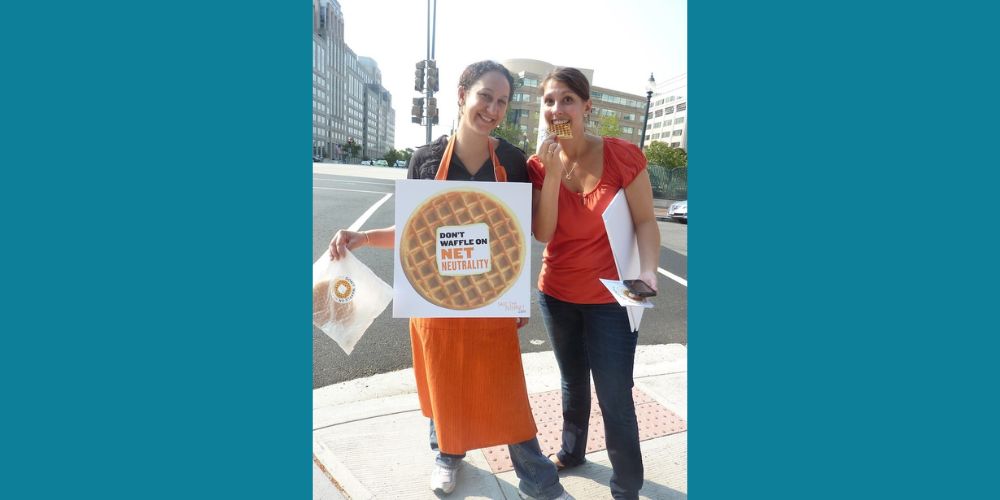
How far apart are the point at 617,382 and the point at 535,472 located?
24.4 inches

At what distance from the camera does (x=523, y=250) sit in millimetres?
2018

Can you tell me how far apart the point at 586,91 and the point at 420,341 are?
4.12ft

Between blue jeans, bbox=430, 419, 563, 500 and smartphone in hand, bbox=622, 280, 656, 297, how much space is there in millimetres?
948

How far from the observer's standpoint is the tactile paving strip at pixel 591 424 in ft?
9.03

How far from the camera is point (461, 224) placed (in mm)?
1994

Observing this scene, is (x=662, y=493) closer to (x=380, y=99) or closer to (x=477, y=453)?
(x=477, y=453)

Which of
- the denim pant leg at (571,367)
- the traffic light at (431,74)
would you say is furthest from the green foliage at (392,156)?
the denim pant leg at (571,367)

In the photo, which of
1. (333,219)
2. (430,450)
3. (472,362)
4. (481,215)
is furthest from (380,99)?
(333,219)

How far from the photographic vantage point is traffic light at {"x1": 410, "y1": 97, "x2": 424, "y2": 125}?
7.35 feet

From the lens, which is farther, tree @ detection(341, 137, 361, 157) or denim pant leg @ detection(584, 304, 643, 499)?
tree @ detection(341, 137, 361, 157)

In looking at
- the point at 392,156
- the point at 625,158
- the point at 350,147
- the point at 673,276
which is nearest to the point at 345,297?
the point at 392,156

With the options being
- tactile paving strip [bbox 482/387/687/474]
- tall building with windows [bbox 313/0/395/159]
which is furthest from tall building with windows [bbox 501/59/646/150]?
tactile paving strip [bbox 482/387/687/474]

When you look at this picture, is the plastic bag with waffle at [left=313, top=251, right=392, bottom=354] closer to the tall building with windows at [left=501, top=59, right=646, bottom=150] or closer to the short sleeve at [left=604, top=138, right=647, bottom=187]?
the tall building with windows at [left=501, top=59, right=646, bottom=150]

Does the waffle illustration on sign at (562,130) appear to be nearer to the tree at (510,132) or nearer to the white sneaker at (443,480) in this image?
the tree at (510,132)
